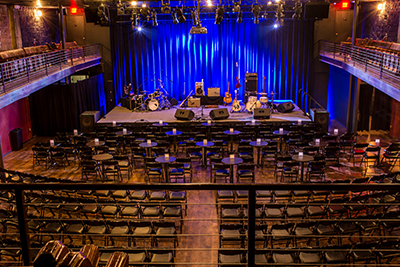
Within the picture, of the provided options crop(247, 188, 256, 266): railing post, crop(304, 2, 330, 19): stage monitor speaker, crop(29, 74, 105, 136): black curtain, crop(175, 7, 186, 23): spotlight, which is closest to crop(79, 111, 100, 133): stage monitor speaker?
crop(29, 74, 105, 136): black curtain

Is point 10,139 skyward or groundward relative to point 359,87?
groundward

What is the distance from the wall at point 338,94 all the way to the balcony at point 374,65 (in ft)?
3.23

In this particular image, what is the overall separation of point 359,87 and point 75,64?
35.9ft

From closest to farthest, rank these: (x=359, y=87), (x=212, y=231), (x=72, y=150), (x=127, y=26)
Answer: (x=212, y=231) < (x=72, y=150) < (x=359, y=87) < (x=127, y=26)

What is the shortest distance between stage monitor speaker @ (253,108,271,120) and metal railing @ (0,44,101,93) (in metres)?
7.29

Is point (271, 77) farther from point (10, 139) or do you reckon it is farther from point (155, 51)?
point (10, 139)

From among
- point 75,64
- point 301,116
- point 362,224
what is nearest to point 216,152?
point 362,224

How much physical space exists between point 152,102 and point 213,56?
178 inches

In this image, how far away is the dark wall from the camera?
50.4 feet

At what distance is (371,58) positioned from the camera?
13.2 m

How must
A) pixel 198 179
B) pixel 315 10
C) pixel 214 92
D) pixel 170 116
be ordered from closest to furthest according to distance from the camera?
pixel 198 179 → pixel 315 10 → pixel 170 116 → pixel 214 92

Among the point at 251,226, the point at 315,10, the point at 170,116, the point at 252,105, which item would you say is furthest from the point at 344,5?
the point at 251,226

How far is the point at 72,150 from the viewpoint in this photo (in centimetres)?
1148

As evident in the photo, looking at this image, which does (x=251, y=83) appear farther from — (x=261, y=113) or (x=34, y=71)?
(x=34, y=71)
